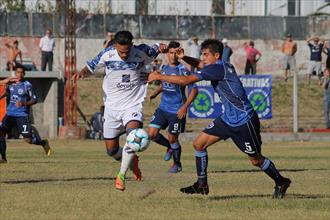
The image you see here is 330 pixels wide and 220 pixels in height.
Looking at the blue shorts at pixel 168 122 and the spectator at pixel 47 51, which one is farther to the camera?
the spectator at pixel 47 51

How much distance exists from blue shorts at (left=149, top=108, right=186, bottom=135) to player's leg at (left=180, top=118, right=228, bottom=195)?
551cm

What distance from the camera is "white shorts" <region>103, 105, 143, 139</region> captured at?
14766 mm

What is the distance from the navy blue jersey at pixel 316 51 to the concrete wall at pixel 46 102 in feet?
31.1

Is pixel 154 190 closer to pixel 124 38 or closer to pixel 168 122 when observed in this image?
pixel 124 38

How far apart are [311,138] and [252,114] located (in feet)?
68.4

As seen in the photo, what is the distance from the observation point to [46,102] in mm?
36656

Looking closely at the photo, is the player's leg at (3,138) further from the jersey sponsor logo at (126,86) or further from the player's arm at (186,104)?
the jersey sponsor logo at (126,86)

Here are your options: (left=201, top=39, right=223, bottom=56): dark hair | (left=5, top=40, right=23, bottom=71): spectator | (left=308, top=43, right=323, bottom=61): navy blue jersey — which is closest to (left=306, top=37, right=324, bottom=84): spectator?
(left=308, top=43, right=323, bottom=61): navy blue jersey

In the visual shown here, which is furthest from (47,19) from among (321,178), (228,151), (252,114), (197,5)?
(252,114)

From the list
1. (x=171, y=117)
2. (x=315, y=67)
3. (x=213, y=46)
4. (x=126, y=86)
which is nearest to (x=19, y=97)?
(x=171, y=117)

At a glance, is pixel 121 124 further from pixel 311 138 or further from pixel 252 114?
pixel 311 138

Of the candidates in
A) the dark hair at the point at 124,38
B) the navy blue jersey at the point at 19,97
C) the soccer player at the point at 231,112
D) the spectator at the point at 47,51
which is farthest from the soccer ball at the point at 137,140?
the spectator at the point at 47,51

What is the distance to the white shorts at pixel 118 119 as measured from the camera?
1477 cm

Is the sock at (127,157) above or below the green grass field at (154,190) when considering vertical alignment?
above
